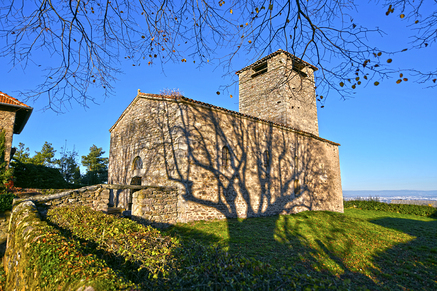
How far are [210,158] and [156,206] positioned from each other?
336cm

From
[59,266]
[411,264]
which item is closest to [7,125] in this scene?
[59,266]

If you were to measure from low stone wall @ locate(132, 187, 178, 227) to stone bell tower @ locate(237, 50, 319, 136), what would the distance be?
11658mm

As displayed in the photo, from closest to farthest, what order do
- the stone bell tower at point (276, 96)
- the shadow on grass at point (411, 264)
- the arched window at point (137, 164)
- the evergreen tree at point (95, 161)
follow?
1. the shadow on grass at point (411, 264)
2. the arched window at point (137, 164)
3. the stone bell tower at point (276, 96)
4. the evergreen tree at point (95, 161)

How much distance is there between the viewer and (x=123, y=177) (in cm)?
1306

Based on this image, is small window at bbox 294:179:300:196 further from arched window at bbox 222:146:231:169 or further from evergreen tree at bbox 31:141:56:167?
evergreen tree at bbox 31:141:56:167

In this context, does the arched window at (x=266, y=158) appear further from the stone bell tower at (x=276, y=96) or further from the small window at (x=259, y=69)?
the small window at (x=259, y=69)

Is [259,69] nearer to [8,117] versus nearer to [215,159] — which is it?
[215,159]

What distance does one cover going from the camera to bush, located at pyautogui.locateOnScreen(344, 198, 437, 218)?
2273cm

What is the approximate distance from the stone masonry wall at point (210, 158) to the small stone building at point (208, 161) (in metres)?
0.05

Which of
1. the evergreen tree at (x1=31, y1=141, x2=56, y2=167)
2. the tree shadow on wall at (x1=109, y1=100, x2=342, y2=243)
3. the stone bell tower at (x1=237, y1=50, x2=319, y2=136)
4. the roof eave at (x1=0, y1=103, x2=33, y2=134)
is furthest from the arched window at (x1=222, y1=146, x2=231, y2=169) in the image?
the evergreen tree at (x1=31, y1=141, x2=56, y2=167)

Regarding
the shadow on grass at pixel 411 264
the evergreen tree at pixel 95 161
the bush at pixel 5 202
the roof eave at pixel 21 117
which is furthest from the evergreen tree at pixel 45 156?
the shadow on grass at pixel 411 264

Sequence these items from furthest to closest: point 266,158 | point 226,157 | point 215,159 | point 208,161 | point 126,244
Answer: point 266,158, point 226,157, point 215,159, point 208,161, point 126,244

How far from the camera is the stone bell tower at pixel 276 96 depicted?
60.1 feet

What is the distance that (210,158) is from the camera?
11.0 metres
